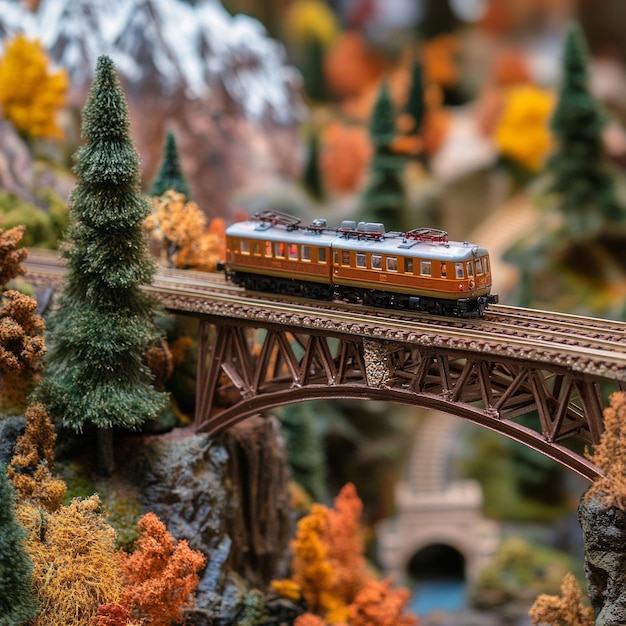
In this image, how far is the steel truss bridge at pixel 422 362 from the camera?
3067 centimetres

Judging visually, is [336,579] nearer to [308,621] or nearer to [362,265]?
[308,621]

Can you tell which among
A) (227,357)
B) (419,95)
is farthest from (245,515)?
(419,95)

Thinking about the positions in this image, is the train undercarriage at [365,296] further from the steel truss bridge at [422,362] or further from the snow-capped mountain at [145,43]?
the snow-capped mountain at [145,43]

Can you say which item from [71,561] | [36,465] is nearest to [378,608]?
[71,561]

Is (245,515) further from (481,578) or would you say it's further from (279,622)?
(481,578)

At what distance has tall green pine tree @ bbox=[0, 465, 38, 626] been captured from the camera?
103ft

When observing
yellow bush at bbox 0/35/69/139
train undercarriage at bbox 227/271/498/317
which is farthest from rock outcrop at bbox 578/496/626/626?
yellow bush at bbox 0/35/69/139

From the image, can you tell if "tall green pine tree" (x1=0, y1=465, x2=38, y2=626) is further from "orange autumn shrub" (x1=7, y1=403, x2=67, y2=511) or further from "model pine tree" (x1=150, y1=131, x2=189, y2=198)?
"model pine tree" (x1=150, y1=131, x2=189, y2=198)

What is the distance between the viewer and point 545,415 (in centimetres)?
3086

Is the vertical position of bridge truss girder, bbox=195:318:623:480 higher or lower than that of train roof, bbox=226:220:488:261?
lower

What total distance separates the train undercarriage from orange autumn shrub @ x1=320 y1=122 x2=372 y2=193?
3156 cm

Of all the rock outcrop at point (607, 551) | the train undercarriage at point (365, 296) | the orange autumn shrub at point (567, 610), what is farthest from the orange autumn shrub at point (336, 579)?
the rock outcrop at point (607, 551)

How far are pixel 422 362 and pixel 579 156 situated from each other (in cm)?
2953

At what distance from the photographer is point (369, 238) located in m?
36.3
